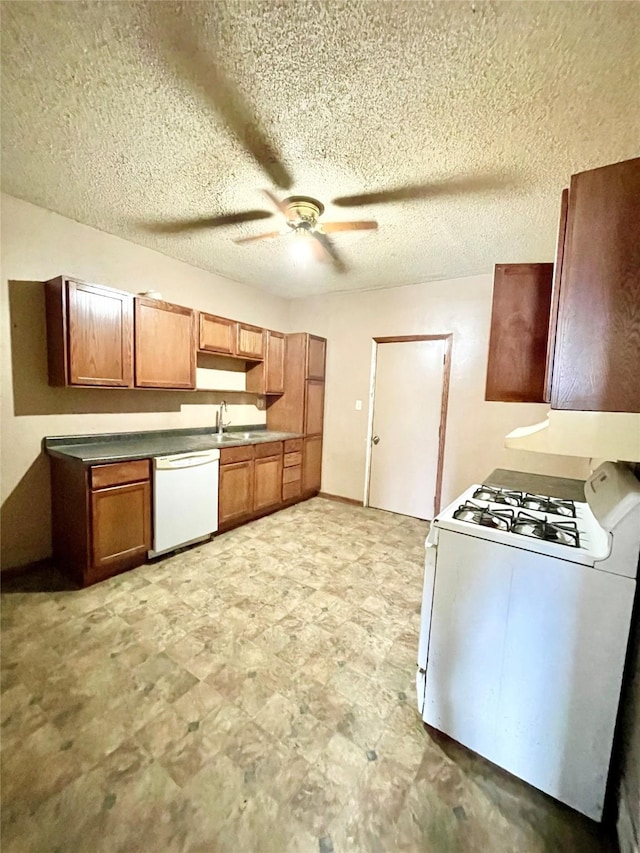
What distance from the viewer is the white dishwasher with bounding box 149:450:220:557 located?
2.67m

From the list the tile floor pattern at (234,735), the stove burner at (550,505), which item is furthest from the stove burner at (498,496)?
the tile floor pattern at (234,735)

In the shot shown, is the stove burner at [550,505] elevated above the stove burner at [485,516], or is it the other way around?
the stove burner at [485,516]

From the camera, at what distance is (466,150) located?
1.73 metres

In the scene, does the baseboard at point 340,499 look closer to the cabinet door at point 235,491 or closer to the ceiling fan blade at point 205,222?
the cabinet door at point 235,491

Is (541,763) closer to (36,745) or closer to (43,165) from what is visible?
(36,745)

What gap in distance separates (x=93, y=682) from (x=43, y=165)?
2.84 meters

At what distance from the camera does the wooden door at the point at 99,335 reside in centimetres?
242

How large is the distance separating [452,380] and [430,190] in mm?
1994

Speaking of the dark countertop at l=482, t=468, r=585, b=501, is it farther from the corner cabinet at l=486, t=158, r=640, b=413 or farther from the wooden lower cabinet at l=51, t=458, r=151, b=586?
the wooden lower cabinet at l=51, t=458, r=151, b=586

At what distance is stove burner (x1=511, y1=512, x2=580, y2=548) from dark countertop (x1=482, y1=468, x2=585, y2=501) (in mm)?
652

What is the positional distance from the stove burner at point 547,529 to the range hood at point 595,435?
31cm

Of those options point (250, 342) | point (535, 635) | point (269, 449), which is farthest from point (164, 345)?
point (535, 635)

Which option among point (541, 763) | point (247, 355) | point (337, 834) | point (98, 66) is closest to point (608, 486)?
point (541, 763)

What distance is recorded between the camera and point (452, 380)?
3.65 meters
